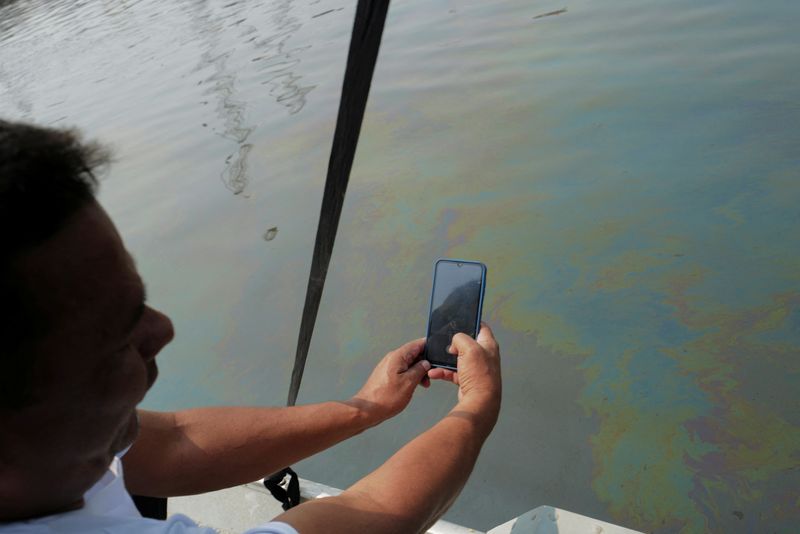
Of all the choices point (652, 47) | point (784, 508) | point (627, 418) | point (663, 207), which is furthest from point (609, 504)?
point (652, 47)

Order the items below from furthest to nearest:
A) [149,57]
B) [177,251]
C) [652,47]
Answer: [149,57]
[652,47]
[177,251]

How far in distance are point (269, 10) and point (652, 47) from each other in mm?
5915

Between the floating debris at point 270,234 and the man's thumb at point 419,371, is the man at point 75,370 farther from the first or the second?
the floating debris at point 270,234

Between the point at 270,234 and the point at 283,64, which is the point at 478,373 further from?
the point at 283,64

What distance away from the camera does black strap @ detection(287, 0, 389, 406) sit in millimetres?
921

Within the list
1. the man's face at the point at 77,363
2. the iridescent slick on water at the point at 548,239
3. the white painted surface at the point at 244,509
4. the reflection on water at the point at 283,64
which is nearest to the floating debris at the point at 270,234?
the iridescent slick on water at the point at 548,239

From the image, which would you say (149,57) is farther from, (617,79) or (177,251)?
(617,79)

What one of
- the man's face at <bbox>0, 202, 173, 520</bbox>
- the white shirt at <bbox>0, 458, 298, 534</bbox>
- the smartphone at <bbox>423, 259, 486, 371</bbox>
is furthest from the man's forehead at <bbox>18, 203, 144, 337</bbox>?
the smartphone at <bbox>423, 259, 486, 371</bbox>

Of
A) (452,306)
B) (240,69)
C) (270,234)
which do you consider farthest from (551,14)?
(452,306)

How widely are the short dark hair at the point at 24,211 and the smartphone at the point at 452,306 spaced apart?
107 cm

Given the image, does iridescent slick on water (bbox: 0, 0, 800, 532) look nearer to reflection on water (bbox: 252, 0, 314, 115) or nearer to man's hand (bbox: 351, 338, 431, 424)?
reflection on water (bbox: 252, 0, 314, 115)

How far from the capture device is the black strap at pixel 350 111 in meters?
0.92

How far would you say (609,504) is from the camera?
208 centimetres

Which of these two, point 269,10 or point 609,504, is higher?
point 269,10
